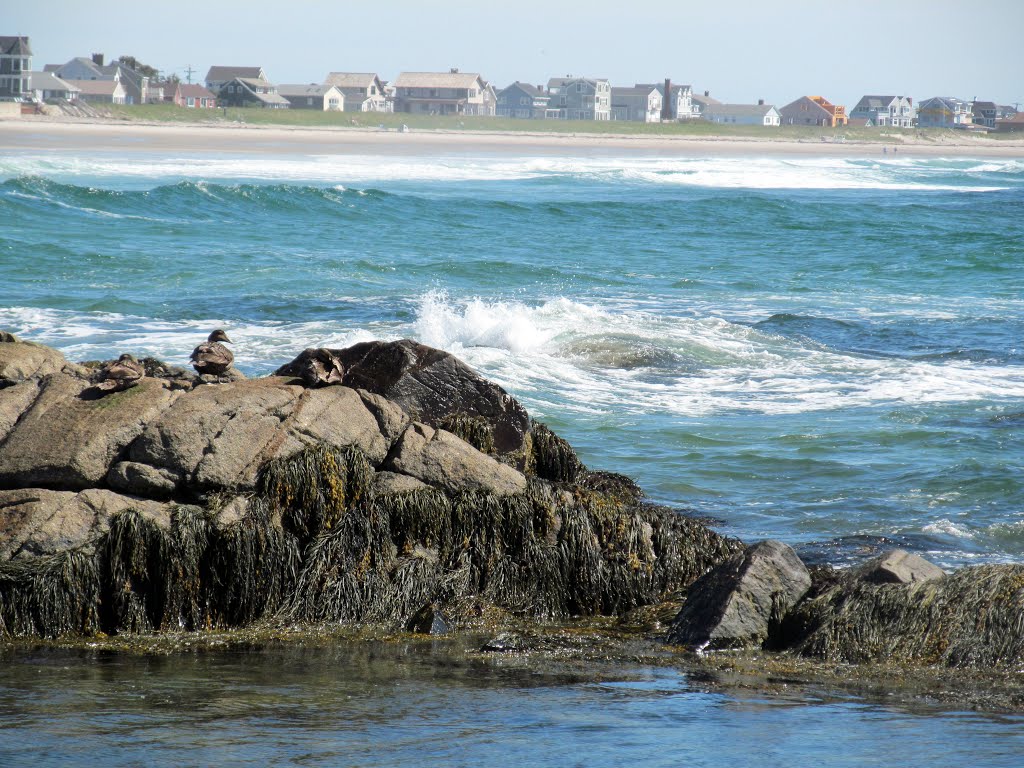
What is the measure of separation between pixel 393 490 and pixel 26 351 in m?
2.69

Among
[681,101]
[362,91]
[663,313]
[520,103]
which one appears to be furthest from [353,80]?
[663,313]

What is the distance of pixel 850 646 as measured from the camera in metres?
5.65

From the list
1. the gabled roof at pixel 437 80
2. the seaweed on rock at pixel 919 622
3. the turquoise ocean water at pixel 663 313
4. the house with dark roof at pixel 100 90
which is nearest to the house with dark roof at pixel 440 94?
the gabled roof at pixel 437 80

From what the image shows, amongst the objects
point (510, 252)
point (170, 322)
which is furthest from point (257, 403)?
point (510, 252)

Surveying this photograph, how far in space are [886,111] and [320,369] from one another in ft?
561

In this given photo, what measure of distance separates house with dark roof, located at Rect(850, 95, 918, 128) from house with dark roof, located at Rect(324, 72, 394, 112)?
2716 inches

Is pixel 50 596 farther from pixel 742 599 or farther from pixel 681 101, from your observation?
pixel 681 101

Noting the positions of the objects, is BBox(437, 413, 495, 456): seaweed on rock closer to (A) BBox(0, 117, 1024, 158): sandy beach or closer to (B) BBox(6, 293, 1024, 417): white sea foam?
(B) BBox(6, 293, 1024, 417): white sea foam

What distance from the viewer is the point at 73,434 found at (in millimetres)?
6223

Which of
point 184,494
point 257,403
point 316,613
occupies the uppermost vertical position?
point 257,403

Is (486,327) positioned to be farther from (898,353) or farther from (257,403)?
(257,403)

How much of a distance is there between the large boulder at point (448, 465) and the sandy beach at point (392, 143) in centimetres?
5577

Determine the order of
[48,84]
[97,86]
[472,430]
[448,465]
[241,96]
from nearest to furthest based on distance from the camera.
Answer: [448,465] → [472,430] → [48,84] → [97,86] → [241,96]

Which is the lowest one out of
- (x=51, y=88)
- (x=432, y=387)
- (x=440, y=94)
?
(x=432, y=387)
